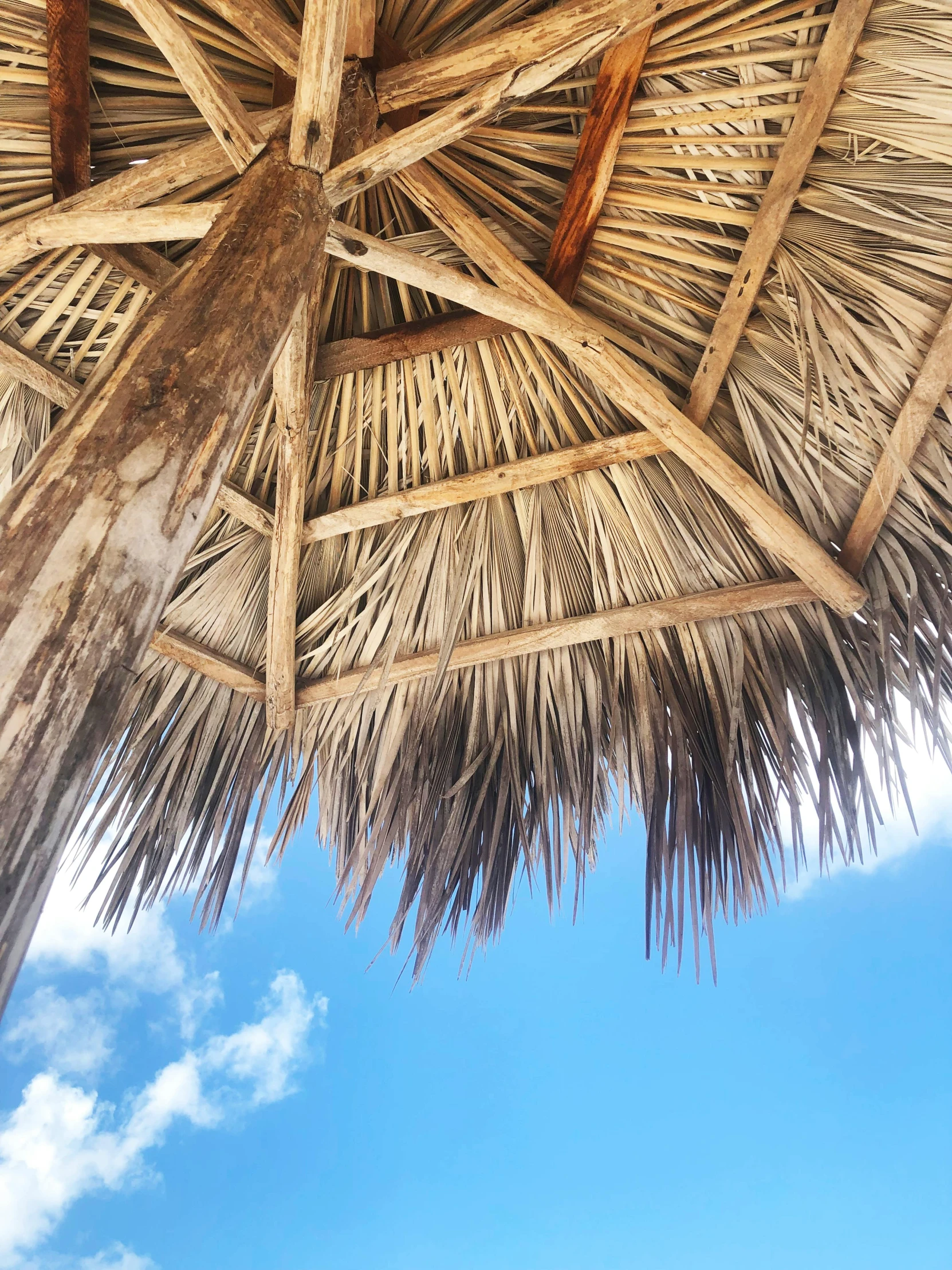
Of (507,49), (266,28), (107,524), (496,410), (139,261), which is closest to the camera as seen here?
(107,524)

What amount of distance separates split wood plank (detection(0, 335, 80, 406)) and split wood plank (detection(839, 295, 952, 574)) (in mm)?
2417

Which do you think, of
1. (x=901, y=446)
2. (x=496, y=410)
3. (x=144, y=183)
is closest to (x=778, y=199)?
(x=901, y=446)

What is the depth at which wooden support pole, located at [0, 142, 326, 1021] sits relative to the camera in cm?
87

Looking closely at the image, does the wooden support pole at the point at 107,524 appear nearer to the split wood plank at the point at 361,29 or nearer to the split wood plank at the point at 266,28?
the split wood plank at the point at 266,28

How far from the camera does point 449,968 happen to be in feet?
58.4

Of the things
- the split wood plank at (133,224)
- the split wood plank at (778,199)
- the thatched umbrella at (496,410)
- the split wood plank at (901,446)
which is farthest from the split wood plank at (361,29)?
the split wood plank at (901,446)

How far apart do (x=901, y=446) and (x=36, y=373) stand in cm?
260

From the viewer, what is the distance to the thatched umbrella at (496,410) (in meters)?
1.73

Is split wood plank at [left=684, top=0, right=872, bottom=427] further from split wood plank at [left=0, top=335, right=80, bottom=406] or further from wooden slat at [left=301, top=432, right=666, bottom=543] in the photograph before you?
split wood plank at [left=0, top=335, right=80, bottom=406]

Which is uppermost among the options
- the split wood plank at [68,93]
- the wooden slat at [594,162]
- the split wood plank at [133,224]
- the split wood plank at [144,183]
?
the wooden slat at [594,162]

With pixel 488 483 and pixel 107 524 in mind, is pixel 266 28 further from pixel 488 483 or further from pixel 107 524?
pixel 107 524

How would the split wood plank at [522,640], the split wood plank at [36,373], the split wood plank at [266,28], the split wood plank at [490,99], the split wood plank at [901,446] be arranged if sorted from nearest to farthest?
the split wood plank at [490,99]
the split wood plank at [266,28]
the split wood plank at [901,446]
the split wood plank at [36,373]
the split wood plank at [522,640]

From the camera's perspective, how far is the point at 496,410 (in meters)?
2.95

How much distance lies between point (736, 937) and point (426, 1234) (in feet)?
24.5
